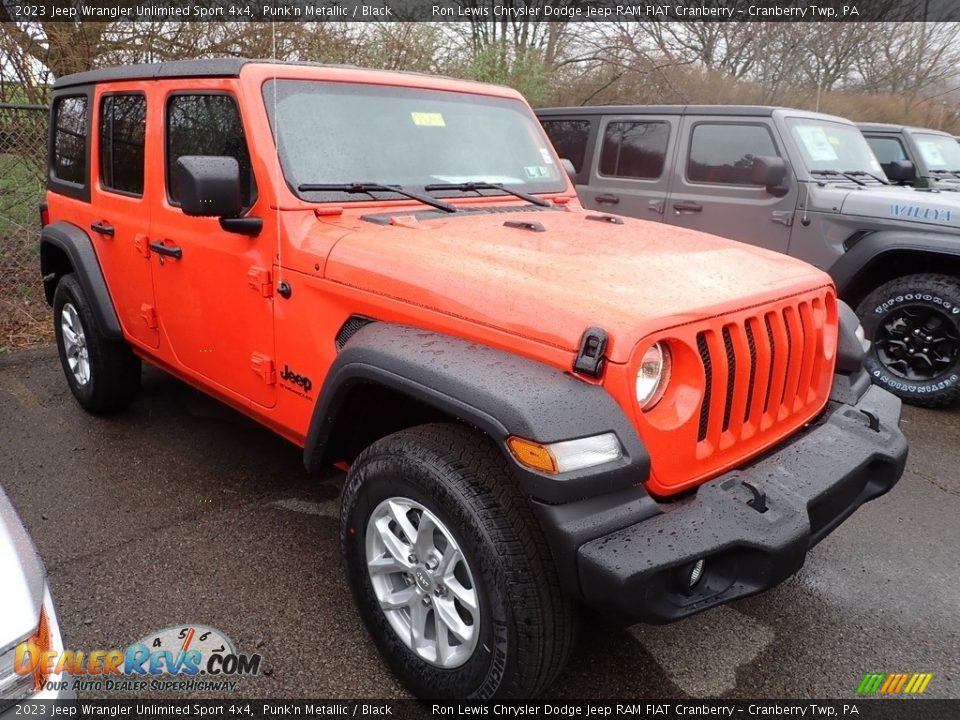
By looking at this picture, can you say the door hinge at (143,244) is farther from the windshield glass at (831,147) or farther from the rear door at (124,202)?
the windshield glass at (831,147)

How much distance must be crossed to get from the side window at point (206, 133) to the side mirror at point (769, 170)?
13.2 ft

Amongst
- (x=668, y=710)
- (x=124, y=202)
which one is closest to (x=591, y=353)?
(x=668, y=710)

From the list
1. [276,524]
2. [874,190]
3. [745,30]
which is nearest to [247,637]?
[276,524]

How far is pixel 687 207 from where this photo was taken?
611 centimetres

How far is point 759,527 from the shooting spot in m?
1.85

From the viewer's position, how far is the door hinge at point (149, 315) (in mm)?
3531

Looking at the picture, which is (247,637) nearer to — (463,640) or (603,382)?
(463,640)

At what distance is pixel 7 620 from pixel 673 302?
1795mm

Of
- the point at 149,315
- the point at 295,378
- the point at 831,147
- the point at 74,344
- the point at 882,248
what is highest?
the point at 831,147

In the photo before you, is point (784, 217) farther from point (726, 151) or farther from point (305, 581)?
point (305, 581)

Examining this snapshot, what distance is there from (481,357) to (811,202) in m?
4.35

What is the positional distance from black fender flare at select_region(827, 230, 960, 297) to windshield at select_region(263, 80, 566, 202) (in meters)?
2.77

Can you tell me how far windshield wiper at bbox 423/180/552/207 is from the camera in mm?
3025

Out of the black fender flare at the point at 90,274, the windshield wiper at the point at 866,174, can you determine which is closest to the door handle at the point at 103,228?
the black fender flare at the point at 90,274
